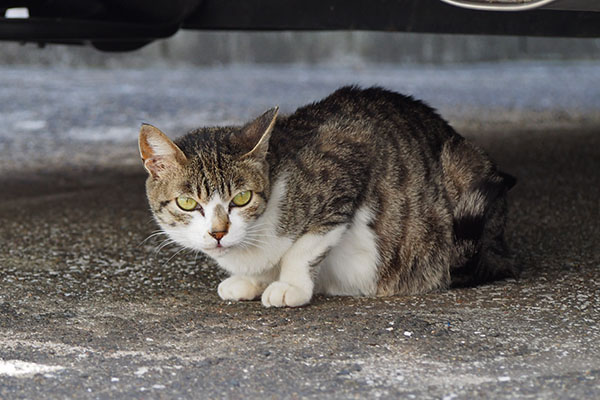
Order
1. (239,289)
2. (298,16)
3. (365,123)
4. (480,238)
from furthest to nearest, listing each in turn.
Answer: (298,16)
(365,123)
(480,238)
(239,289)

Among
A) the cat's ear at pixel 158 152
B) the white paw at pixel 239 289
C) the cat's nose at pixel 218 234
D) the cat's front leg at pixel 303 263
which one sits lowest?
the white paw at pixel 239 289

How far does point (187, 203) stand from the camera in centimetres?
235

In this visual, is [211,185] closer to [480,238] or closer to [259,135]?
[259,135]

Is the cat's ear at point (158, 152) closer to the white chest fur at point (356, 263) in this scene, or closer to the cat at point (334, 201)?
the cat at point (334, 201)

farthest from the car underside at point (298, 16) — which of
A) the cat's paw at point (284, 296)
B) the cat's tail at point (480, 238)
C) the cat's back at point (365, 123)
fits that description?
the cat's paw at point (284, 296)

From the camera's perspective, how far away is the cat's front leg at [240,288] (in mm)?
2518

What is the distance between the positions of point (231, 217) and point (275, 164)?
26 cm

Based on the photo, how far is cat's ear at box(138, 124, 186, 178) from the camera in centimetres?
230

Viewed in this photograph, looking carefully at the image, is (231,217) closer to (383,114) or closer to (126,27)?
(383,114)

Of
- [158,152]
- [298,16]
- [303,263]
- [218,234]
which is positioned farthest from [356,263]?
[298,16]

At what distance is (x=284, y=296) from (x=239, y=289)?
0.18 m

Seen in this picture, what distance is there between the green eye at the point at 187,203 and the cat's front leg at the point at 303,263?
1.13 feet

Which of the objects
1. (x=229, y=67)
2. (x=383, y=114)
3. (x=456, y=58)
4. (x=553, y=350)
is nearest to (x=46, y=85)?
(x=229, y=67)

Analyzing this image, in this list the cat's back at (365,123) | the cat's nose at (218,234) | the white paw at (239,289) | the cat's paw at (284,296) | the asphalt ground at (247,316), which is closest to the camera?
the asphalt ground at (247,316)
